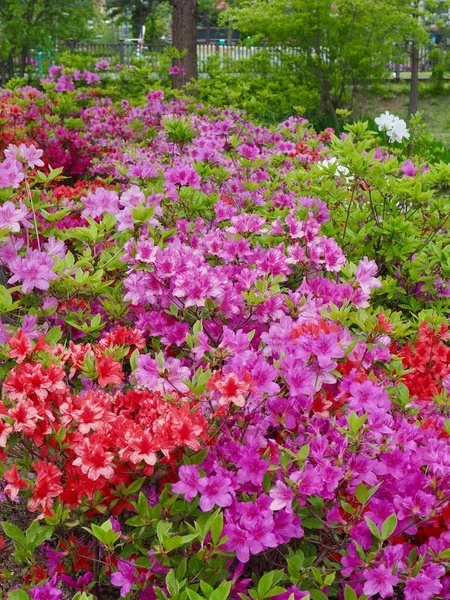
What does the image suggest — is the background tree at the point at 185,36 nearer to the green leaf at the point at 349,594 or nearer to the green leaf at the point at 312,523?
the green leaf at the point at 312,523

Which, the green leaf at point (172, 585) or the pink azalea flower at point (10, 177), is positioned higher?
the pink azalea flower at point (10, 177)

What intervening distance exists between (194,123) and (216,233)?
291 centimetres

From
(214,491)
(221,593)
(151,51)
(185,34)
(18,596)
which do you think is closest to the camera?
(221,593)

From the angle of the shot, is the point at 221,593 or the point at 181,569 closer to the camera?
the point at 221,593

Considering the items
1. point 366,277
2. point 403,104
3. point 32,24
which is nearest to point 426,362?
point 366,277

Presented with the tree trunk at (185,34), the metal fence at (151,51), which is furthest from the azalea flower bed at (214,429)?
the metal fence at (151,51)

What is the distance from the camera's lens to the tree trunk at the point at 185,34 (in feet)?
31.6

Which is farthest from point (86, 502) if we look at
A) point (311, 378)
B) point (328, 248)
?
point (328, 248)

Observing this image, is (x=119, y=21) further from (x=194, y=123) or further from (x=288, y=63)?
(x=194, y=123)

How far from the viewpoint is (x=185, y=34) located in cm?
969

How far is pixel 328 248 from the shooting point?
Result: 96.6 inches

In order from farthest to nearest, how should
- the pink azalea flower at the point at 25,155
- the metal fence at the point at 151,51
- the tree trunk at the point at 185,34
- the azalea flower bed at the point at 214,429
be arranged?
the metal fence at the point at 151,51
the tree trunk at the point at 185,34
the pink azalea flower at the point at 25,155
the azalea flower bed at the point at 214,429

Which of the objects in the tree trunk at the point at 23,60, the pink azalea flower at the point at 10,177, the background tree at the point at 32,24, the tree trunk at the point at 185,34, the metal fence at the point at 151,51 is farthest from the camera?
the metal fence at the point at 151,51

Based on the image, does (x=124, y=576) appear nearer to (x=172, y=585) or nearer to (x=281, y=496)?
(x=172, y=585)
